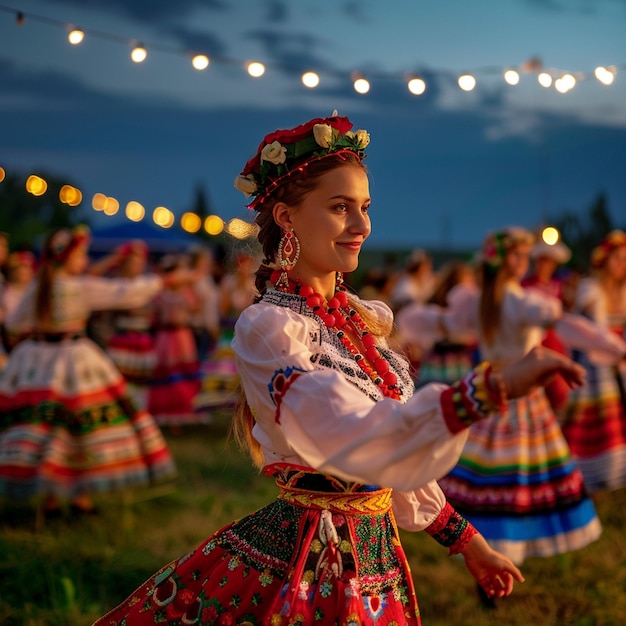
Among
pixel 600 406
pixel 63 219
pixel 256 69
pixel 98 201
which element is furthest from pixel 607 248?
pixel 63 219

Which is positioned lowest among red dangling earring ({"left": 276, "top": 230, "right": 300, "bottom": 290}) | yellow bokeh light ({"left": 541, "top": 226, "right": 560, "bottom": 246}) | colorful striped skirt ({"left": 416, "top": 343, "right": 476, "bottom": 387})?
colorful striped skirt ({"left": 416, "top": 343, "right": 476, "bottom": 387})

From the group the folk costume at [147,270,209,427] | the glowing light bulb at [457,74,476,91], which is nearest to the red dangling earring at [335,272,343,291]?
the glowing light bulb at [457,74,476,91]

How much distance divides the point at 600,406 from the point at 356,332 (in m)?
4.63

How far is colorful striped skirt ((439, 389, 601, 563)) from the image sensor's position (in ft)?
16.1

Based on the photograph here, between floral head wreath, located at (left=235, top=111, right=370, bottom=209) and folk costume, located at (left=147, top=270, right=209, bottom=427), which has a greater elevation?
floral head wreath, located at (left=235, top=111, right=370, bottom=209)

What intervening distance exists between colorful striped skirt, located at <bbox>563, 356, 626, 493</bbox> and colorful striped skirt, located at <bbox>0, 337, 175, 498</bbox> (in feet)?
10.1

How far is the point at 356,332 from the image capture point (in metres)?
2.52

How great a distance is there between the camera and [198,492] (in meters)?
7.00

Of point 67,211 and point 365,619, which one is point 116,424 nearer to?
point 365,619

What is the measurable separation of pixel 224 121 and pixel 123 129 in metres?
8.95

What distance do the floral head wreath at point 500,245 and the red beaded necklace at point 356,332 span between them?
333cm

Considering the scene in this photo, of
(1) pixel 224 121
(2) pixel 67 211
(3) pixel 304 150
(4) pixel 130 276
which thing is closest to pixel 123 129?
(1) pixel 224 121

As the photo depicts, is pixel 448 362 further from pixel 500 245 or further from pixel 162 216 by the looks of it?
pixel 162 216

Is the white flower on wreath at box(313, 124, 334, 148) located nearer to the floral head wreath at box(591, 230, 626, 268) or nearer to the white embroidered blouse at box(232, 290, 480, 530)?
the white embroidered blouse at box(232, 290, 480, 530)
